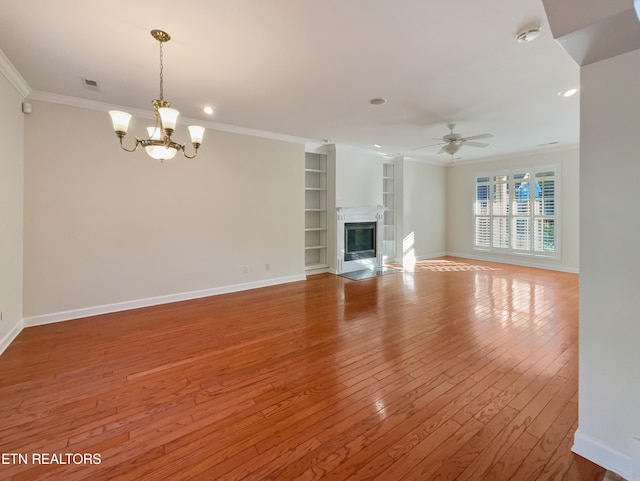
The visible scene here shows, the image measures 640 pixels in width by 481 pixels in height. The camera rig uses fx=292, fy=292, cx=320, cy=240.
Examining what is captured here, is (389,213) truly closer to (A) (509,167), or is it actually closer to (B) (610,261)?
(A) (509,167)

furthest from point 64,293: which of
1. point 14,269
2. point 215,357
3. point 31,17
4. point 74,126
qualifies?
point 31,17

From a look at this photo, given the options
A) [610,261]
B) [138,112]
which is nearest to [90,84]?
[138,112]

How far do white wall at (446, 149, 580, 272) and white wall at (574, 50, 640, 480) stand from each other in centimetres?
457

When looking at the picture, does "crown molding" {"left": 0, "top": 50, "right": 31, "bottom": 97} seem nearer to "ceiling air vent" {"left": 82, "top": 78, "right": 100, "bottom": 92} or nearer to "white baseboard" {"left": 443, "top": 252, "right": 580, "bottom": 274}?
"ceiling air vent" {"left": 82, "top": 78, "right": 100, "bottom": 92}

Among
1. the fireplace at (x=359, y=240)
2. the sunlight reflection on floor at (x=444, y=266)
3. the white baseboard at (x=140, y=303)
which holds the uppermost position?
the fireplace at (x=359, y=240)

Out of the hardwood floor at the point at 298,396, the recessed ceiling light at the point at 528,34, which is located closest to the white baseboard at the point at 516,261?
the hardwood floor at the point at 298,396

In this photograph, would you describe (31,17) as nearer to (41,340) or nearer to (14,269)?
(14,269)

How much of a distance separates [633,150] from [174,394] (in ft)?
10.7

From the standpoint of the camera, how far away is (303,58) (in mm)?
2834

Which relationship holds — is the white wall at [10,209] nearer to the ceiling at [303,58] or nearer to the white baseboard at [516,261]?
the ceiling at [303,58]

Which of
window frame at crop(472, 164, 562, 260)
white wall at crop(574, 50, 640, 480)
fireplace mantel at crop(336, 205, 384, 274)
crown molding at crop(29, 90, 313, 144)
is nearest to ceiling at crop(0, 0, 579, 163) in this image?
crown molding at crop(29, 90, 313, 144)

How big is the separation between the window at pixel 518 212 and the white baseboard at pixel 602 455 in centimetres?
672

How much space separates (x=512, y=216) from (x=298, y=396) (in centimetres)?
770

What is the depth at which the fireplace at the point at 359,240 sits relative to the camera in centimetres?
682
